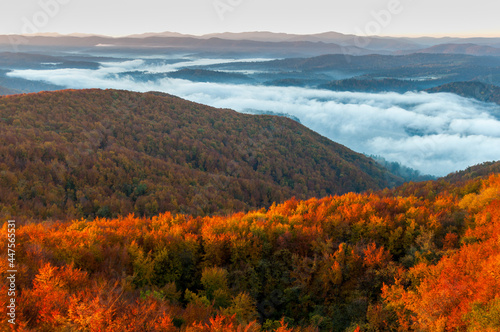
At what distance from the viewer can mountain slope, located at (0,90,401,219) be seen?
2073 cm

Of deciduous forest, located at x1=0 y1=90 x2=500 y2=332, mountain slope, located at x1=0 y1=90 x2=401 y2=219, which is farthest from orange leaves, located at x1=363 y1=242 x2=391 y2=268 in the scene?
mountain slope, located at x1=0 y1=90 x2=401 y2=219

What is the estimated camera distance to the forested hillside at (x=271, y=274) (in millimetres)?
6414

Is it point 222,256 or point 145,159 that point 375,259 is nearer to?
point 222,256

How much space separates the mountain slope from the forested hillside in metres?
9.76

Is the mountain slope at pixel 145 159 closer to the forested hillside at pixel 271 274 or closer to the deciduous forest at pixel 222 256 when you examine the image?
the deciduous forest at pixel 222 256

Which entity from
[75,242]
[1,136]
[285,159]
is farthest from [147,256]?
[285,159]

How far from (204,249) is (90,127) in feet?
112

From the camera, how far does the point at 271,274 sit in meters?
11.2

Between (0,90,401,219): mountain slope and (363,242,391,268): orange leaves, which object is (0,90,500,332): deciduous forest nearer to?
(363,242,391,268): orange leaves

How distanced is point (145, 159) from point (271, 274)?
23.9 meters

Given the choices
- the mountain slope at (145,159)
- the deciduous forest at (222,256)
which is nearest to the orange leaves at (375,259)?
the deciduous forest at (222,256)

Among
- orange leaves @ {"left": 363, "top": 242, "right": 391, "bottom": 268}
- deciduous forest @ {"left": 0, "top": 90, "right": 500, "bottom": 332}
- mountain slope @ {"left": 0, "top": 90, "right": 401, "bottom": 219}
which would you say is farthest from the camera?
mountain slope @ {"left": 0, "top": 90, "right": 401, "bottom": 219}

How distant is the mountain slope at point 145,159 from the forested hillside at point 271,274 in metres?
9.76

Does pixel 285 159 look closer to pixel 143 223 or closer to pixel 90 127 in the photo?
pixel 90 127
